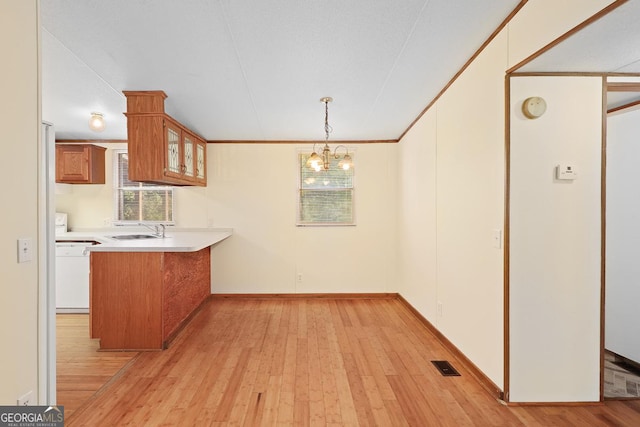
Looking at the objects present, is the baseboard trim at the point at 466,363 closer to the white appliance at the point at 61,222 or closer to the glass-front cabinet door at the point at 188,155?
the glass-front cabinet door at the point at 188,155

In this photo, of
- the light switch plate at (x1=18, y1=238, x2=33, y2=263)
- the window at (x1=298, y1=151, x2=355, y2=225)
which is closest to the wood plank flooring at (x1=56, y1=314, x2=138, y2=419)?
the light switch plate at (x1=18, y1=238, x2=33, y2=263)

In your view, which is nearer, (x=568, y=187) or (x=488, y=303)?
(x=568, y=187)

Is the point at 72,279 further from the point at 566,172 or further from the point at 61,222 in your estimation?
the point at 566,172

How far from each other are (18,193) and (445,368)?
315cm

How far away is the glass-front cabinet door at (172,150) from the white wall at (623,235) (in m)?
4.40

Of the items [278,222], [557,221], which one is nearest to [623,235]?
[557,221]

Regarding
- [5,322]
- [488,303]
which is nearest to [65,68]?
[5,322]

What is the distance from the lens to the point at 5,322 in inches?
54.5

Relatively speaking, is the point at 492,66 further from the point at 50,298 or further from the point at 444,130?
the point at 50,298

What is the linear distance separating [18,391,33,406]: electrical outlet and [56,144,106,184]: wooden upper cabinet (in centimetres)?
387

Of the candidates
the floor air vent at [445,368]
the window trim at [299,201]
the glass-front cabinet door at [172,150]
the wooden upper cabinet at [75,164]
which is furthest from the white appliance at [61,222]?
the floor air vent at [445,368]

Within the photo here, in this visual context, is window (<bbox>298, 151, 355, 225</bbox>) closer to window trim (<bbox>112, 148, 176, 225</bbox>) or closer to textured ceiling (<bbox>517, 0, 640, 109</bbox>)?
window trim (<bbox>112, 148, 176, 225</bbox>)

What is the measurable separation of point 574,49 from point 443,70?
1.01 metres

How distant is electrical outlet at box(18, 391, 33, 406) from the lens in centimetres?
148
